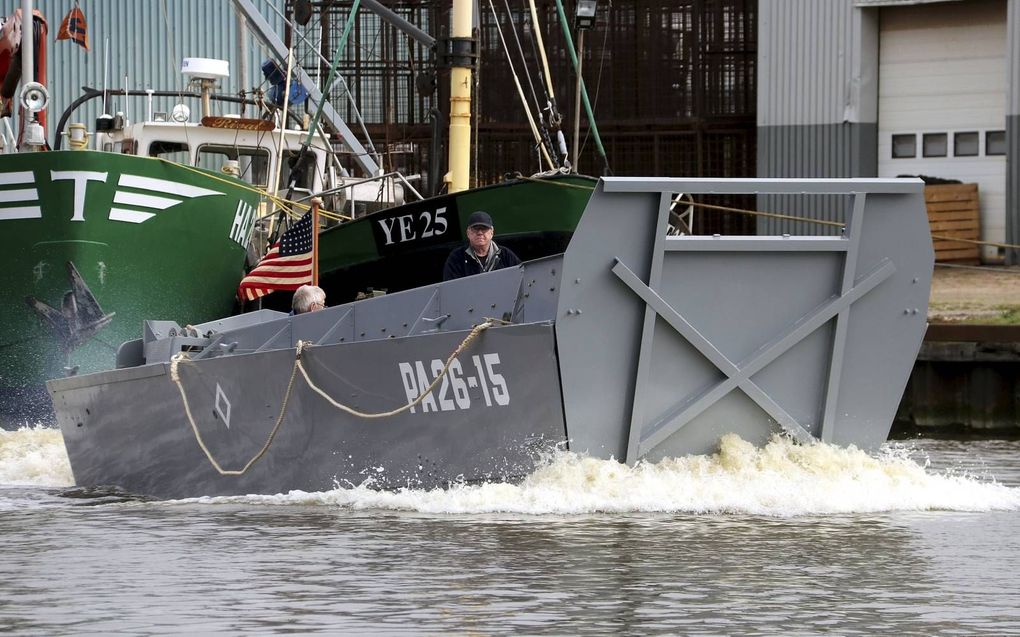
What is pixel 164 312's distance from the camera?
58.2ft

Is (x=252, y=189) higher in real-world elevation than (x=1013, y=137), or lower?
lower

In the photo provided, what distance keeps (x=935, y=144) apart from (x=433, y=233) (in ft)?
45.1

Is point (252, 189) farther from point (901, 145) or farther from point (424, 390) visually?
point (901, 145)

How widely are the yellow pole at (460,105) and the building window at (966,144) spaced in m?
14.0

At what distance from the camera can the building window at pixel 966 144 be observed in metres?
26.8

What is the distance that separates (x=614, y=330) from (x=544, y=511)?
1109 mm

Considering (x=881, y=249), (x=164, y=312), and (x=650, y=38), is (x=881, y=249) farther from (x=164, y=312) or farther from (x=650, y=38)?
(x=650, y=38)

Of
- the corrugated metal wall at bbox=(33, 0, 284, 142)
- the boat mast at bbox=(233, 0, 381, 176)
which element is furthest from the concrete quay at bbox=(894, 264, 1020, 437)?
the corrugated metal wall at bbox=(33, 0, 284, 142)

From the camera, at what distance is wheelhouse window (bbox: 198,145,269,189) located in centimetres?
1916

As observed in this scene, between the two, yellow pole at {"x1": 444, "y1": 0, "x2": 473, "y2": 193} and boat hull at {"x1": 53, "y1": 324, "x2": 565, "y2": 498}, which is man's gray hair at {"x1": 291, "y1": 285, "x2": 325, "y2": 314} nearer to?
boat hull at {"x1": 53, "y1": 324, "x2": 565, "y2": 498}

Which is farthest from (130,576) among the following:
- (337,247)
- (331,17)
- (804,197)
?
(331,17)

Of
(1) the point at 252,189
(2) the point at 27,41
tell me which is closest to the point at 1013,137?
(1) the point at 252,189

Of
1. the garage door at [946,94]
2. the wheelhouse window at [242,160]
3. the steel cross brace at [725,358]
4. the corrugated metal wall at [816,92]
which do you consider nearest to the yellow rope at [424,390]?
the steel cross brace at [725,358]

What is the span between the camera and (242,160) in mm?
19688
